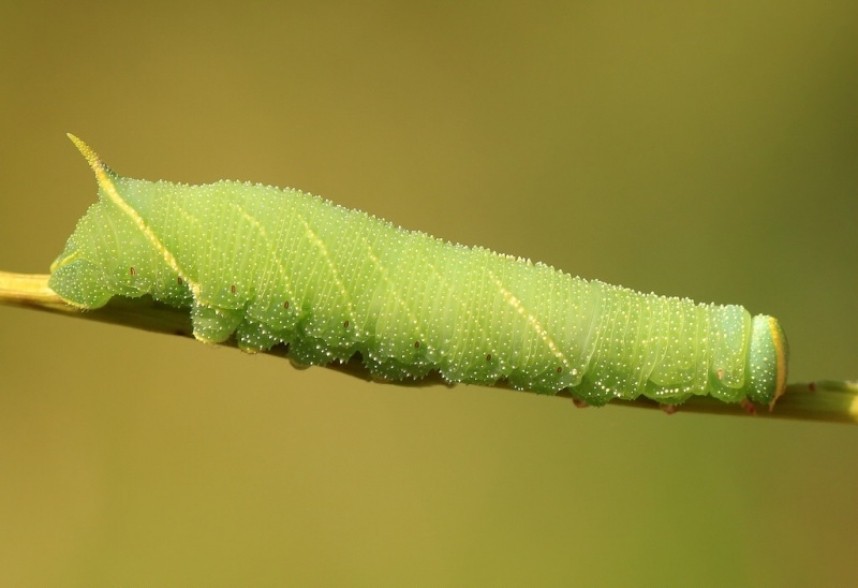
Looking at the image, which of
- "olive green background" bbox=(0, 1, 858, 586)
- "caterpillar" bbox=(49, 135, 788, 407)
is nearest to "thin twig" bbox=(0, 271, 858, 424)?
"caterpillar" bbox=(49, 135, 788, 407)

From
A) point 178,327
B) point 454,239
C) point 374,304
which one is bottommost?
point 178,327

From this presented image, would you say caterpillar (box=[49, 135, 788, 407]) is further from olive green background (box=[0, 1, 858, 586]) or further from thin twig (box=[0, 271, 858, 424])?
olive green background (box=[0, 1, 858, 586])

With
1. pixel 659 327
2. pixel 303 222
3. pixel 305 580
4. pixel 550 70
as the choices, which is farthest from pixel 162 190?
pixel 550 70

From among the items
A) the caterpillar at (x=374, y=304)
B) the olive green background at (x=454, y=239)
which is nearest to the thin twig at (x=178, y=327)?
the caterpillar at (x=374, y=304)

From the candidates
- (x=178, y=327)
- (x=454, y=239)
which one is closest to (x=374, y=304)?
(x=178, y=327)

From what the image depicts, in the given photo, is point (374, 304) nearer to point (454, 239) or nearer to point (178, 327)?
point (178, 327)

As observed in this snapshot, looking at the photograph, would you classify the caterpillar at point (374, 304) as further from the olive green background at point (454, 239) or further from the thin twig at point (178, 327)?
the olive green background at point (454, 239)
